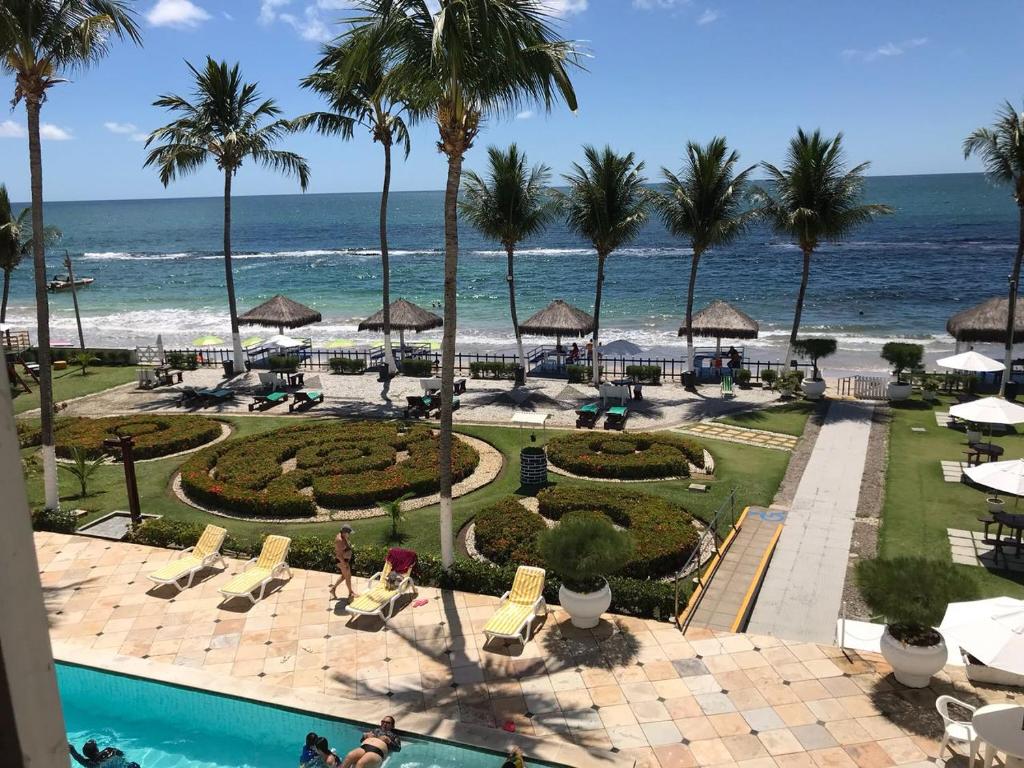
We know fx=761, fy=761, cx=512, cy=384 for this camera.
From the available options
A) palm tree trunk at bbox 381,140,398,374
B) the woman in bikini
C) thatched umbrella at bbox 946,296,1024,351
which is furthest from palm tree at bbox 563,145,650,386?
the woman in bikini

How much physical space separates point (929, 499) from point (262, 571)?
1479 centimetres

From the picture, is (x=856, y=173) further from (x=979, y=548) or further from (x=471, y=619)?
(x=471, y=619)

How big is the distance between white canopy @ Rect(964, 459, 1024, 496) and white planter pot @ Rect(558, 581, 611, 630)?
7.72 metres

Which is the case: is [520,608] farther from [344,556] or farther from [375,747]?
[375,747]

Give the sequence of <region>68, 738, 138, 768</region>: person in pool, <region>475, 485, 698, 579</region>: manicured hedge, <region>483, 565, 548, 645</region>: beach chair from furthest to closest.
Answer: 1. <region>475, 485, 698, 579</region>: manicured hedge
2. <region>483, 565, 548, 645</region>: beach chair
3. <region>68, 738, 138, 768</region>: person in pool

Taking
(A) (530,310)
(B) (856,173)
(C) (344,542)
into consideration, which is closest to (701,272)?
(A) (530,310)

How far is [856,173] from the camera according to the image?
2731 cm

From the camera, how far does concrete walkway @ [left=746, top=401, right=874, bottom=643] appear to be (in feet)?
42.6

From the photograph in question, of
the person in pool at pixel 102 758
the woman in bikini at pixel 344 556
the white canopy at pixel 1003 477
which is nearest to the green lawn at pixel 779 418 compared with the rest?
the white canopy at pixel 1003 477

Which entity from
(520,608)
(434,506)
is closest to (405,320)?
(434,506)

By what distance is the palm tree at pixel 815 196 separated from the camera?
27.2 metres

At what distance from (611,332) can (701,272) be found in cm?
3702

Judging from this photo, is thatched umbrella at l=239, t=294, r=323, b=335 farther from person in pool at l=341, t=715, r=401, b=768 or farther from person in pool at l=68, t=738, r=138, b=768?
person in pool at l=341, t=715, r=401, b=768

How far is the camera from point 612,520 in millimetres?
16812
